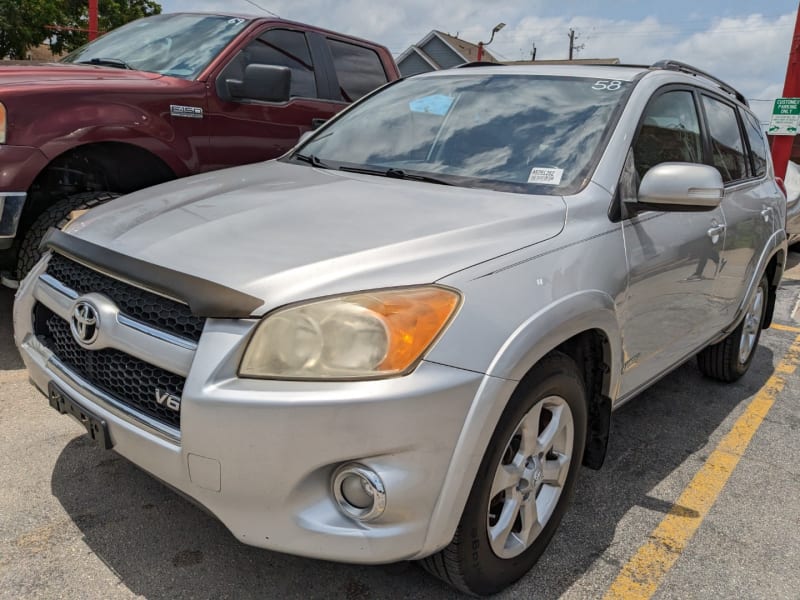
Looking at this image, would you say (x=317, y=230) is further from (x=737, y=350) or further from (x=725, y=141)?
(x=737, y=350)

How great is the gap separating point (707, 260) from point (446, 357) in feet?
6.31

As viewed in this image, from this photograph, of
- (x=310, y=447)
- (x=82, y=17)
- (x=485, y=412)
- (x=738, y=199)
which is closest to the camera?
(x=310, y=447)

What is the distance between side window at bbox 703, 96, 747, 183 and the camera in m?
3.60

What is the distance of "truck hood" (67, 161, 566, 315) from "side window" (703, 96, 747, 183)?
168 centimetres

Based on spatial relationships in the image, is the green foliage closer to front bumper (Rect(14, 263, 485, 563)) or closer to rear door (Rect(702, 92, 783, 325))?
rear door (Rect(702, 92, 783, 325))

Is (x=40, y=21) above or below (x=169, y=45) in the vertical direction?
above

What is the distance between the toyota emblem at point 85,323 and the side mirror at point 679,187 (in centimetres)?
190

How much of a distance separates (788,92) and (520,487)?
31.1 feet

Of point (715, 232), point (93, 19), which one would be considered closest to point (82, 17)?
point (93, 19)

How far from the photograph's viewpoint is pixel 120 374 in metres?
2.02

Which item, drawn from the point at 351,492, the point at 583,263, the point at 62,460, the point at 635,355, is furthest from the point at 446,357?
the point at 62,460

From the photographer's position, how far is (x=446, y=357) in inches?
69.9

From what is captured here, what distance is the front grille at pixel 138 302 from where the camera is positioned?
1.86m

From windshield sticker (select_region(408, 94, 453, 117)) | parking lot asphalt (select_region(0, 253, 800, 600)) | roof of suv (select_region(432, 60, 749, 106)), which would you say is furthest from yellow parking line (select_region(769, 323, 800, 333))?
windshield sticker (select_region(408, 94, 453, 117))
